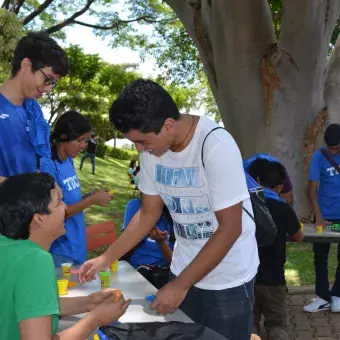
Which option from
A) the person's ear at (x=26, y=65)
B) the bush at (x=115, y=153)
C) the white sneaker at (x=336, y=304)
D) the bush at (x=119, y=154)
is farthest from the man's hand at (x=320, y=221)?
the bush at (x=119, y=154)

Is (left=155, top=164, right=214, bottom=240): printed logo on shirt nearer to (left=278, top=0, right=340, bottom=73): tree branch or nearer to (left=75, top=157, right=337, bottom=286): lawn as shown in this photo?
(left=75, top=157, right=337, bottom=286): lawn

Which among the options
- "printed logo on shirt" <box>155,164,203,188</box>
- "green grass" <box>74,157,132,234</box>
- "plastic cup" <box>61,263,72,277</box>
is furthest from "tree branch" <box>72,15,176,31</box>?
"printed logo on shirt" <box>155,164,203,188</box>

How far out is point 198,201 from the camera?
8.28 feet

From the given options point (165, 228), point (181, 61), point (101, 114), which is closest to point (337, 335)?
point (165, 228)

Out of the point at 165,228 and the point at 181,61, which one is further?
the point at 181,61

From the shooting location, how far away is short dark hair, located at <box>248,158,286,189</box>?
4.01 meters

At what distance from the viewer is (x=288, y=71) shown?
8398 millimetres

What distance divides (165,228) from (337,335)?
6.38ft

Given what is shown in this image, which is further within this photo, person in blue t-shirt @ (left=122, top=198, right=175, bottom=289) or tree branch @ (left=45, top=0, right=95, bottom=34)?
tree branch @ (left=45, top=0, right=95, bottom=34)

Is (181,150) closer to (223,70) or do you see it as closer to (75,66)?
(223,70)

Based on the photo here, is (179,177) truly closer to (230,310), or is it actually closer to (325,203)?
(230,310)

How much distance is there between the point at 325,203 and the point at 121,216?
25.3 ft

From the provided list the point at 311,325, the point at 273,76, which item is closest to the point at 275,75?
the point at 273,76

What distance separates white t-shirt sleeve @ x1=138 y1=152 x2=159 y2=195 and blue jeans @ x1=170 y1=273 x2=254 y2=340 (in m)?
0.55
